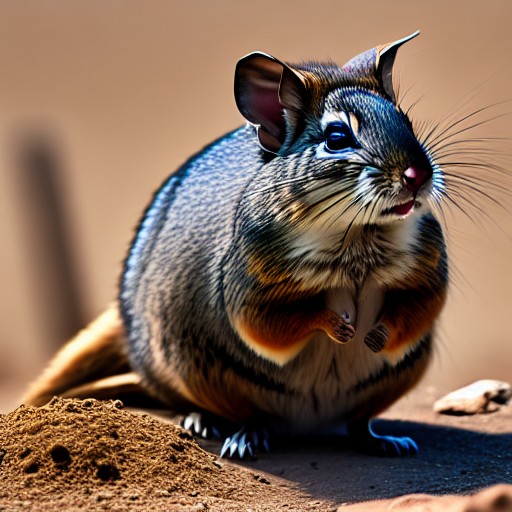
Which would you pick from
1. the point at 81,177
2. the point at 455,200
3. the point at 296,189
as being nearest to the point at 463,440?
the point at 455,200

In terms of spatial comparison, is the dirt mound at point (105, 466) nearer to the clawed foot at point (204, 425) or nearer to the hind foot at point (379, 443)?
the clawed foot at point (204, 425)

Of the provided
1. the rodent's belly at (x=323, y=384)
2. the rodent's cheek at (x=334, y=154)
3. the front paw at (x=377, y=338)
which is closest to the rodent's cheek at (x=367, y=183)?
the rodent's cheek at (x=334, y=154)

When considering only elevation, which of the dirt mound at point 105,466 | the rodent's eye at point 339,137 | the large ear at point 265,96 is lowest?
the dirt mound at point 105,466

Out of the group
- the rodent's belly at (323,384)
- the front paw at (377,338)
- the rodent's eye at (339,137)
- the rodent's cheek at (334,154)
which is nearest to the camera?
the rodent's cheek at (334,154)

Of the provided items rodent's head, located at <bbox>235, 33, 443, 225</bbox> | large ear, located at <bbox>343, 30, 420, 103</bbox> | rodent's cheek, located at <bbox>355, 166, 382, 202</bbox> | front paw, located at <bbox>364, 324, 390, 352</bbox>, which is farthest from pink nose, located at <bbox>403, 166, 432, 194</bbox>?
front paw, located at <bbox>364, 324, 390, 352</bbox>

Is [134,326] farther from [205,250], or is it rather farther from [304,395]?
[304,395]

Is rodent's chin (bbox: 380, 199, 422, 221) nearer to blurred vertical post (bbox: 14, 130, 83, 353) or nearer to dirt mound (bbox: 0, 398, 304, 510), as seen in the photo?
dirt mound (bbox: 0, 398, 304, 510)

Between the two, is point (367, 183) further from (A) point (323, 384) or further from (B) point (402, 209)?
(A) point (323, 384)
